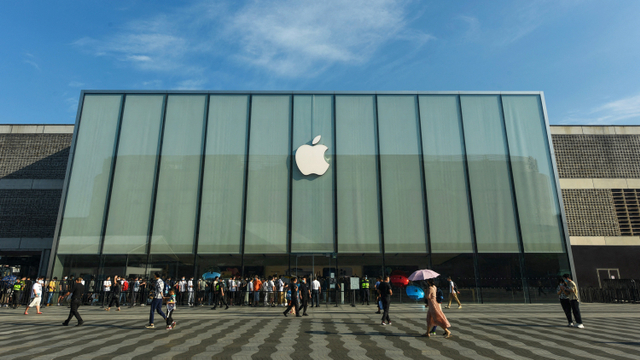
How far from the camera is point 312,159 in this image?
2458cm

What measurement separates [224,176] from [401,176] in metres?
11.5

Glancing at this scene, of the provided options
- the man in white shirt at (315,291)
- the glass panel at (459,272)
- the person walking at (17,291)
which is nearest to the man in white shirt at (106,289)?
the person walking at (17,291)

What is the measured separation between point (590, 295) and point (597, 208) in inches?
269

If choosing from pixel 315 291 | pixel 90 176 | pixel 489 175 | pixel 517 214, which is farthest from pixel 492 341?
pixel 90 176

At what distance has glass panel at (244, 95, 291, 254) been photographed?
23.3 meters

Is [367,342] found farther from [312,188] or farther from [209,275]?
[209,275]

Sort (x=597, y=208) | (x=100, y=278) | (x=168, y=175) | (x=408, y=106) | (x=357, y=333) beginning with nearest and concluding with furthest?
(x=357, y=333) → (x=100, y=278) → (x=168, y=175) → (x=408, y=106) → (x=597, y=208)

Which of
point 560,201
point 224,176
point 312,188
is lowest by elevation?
point 560,201

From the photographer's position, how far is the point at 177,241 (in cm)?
2319

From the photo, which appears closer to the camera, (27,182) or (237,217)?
(237,217)

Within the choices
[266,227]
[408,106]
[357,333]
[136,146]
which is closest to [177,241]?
[266,227]

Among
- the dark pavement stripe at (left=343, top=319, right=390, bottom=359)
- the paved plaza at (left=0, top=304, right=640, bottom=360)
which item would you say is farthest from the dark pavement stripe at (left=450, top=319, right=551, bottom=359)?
the dark pavement stripe at (left=343, top=319, right=390, bottom=359)

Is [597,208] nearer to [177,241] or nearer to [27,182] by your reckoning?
[177,241]

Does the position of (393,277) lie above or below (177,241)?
below
